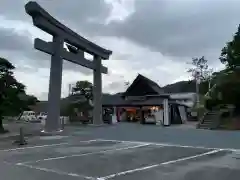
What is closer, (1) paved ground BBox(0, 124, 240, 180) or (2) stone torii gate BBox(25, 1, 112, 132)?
(1) paved ground BBox(0, 124, 240, 180)

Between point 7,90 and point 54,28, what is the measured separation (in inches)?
219

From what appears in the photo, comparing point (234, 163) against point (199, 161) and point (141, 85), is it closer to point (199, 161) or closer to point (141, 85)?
point (199, 161)

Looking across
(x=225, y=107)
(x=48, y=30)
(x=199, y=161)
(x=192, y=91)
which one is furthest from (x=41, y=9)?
(x=192, y=91)

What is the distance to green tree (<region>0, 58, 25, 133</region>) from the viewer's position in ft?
70.2

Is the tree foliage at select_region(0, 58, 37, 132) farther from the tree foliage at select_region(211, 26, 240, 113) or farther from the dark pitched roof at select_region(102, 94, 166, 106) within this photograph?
the dark pitched roof at select_region(102, 94, 166, 106)

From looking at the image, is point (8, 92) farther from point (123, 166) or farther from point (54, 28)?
point (123, 166)

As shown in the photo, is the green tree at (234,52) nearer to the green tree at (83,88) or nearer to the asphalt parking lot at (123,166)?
the asphalt parking lot at (123,166)

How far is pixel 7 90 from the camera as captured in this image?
71.2 feet

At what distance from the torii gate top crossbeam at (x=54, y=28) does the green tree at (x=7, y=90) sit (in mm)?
4549

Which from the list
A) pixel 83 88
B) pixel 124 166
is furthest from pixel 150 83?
pixel 124 166

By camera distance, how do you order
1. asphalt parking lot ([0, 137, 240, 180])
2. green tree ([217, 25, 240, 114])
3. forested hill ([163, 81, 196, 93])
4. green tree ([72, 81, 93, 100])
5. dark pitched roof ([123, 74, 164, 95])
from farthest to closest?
A: forested hill ([163, 81, 196, 93]) → green tree ([72, 81, 93, 100]) → dark pitched roof ([123, 74, 164, 95]) → green tree ([217, 25, 240, 114]) → asphalt parking lot ([0, 137, 240, 180])

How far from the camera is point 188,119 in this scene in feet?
138

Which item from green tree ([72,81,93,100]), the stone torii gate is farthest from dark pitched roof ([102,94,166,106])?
the stone torii gate

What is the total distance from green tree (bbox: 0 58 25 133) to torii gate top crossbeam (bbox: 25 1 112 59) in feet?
14.9
